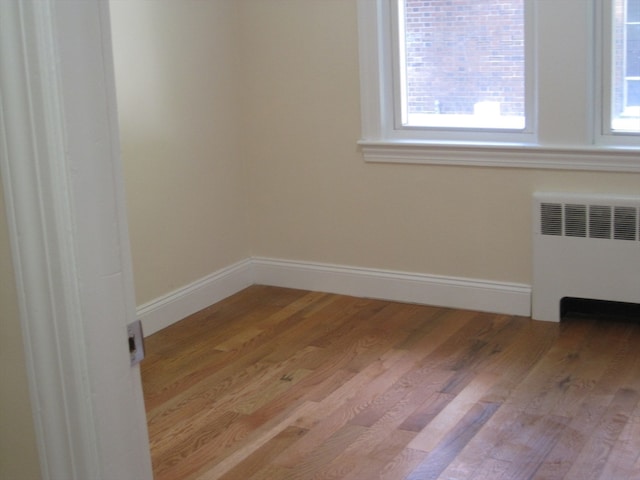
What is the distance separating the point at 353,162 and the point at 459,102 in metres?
0.60

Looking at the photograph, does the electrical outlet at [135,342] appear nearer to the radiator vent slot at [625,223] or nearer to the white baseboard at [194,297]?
the white baseboard at [194,297]

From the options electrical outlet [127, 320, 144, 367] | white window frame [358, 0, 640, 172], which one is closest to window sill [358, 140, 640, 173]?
white window frame [358, 0, 640, 172]

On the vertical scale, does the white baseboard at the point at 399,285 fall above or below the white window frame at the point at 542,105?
below

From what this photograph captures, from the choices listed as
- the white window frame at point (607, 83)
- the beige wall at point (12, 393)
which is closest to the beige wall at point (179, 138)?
the white window frame at point (607, 83)

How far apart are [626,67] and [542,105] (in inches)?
14.4

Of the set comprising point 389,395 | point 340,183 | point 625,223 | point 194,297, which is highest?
point 340,183

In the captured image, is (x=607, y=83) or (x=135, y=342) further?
(x=607, y=83)

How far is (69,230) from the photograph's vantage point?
43.9 inches

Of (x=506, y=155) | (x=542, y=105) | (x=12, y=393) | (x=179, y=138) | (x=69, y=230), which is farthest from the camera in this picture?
(x=179, y=138)

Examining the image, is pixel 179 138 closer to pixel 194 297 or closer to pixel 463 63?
pixel 194 297

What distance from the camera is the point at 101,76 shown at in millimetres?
1122

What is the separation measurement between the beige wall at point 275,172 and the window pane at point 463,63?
242mm

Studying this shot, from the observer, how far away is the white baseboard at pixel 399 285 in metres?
3.95

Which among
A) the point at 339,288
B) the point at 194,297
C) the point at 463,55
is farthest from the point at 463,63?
the point at 194,297
